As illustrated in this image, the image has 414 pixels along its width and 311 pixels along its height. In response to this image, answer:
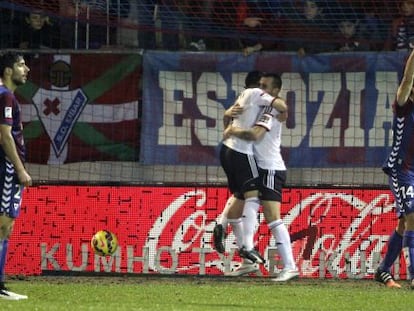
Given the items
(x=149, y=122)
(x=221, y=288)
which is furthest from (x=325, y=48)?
(x=221, y=288)

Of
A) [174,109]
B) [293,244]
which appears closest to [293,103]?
[174,109]

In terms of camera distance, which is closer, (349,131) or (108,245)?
(108,245)

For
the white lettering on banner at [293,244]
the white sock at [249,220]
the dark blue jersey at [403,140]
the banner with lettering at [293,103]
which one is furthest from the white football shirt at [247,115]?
the banner with lettering at [293,103]

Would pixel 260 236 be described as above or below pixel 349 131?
below

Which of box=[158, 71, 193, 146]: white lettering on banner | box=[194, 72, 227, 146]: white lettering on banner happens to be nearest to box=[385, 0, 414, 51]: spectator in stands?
box=[194, 72, 227, 146]: white lettering on banner

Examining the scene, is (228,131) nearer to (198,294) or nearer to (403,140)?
(403,140)

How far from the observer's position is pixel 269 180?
10.8 metres

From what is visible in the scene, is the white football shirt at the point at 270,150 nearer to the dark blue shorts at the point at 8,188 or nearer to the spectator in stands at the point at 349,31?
the dark blue shorts at the point at 8,188

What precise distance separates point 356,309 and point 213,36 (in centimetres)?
599

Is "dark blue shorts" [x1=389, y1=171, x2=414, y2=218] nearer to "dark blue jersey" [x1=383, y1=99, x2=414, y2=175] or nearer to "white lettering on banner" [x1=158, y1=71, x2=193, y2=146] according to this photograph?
"dark blue jersey" [x1=383, y1=99, x2=414, y2=175]

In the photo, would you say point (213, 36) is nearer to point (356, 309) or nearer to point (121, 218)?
point (121, 218)

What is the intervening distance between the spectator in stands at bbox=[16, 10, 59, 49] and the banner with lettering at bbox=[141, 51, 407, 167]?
5.24ft

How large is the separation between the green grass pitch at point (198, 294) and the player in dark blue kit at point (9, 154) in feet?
1.96

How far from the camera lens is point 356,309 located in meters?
8.60
